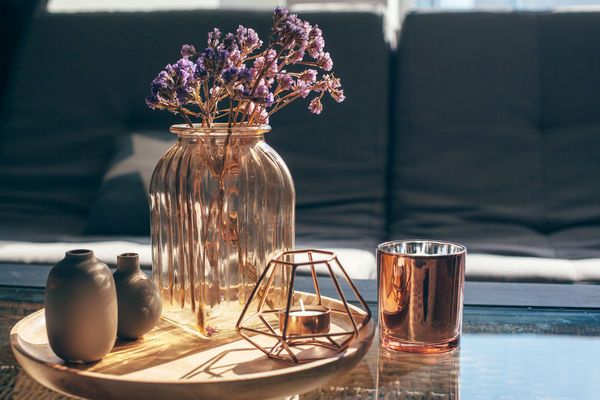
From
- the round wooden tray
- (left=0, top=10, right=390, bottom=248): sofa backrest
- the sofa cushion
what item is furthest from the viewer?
(left=0, top=10, right=390, bottom=248): sofa backrest

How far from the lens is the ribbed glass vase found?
0.62 metres

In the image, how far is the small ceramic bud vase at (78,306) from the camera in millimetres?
502

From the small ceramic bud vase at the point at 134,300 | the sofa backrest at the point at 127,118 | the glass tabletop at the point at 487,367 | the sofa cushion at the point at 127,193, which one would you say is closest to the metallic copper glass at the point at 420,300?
the glass tabletop at the point at 487,367

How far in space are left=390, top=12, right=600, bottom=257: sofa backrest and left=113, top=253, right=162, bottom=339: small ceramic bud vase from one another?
3.31 ft

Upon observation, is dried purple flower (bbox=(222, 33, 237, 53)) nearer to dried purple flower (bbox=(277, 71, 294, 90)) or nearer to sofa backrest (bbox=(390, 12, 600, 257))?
dried purple flower (bbox=(277, 71, 294, 90))

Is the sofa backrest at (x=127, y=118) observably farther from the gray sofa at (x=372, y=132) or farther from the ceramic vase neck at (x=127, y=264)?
the ceramic vase neck at (x=127, y=264)

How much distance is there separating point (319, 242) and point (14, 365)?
896mm

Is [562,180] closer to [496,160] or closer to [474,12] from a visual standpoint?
[496,160]

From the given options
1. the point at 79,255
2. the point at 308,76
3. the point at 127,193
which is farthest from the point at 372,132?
the point at 79,255

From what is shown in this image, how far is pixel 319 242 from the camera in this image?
4.62 ft

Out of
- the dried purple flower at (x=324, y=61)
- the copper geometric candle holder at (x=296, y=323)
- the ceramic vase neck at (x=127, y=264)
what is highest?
the dried purple flower at (x=324, y=61)

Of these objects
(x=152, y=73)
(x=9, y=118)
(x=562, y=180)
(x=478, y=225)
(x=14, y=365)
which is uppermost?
(x=152, y=73)

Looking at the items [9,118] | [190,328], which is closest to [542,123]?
[190,328]

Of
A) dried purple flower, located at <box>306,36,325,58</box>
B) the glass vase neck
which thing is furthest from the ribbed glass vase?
dried purple flower, located at <box>306,36,325,58</box>
